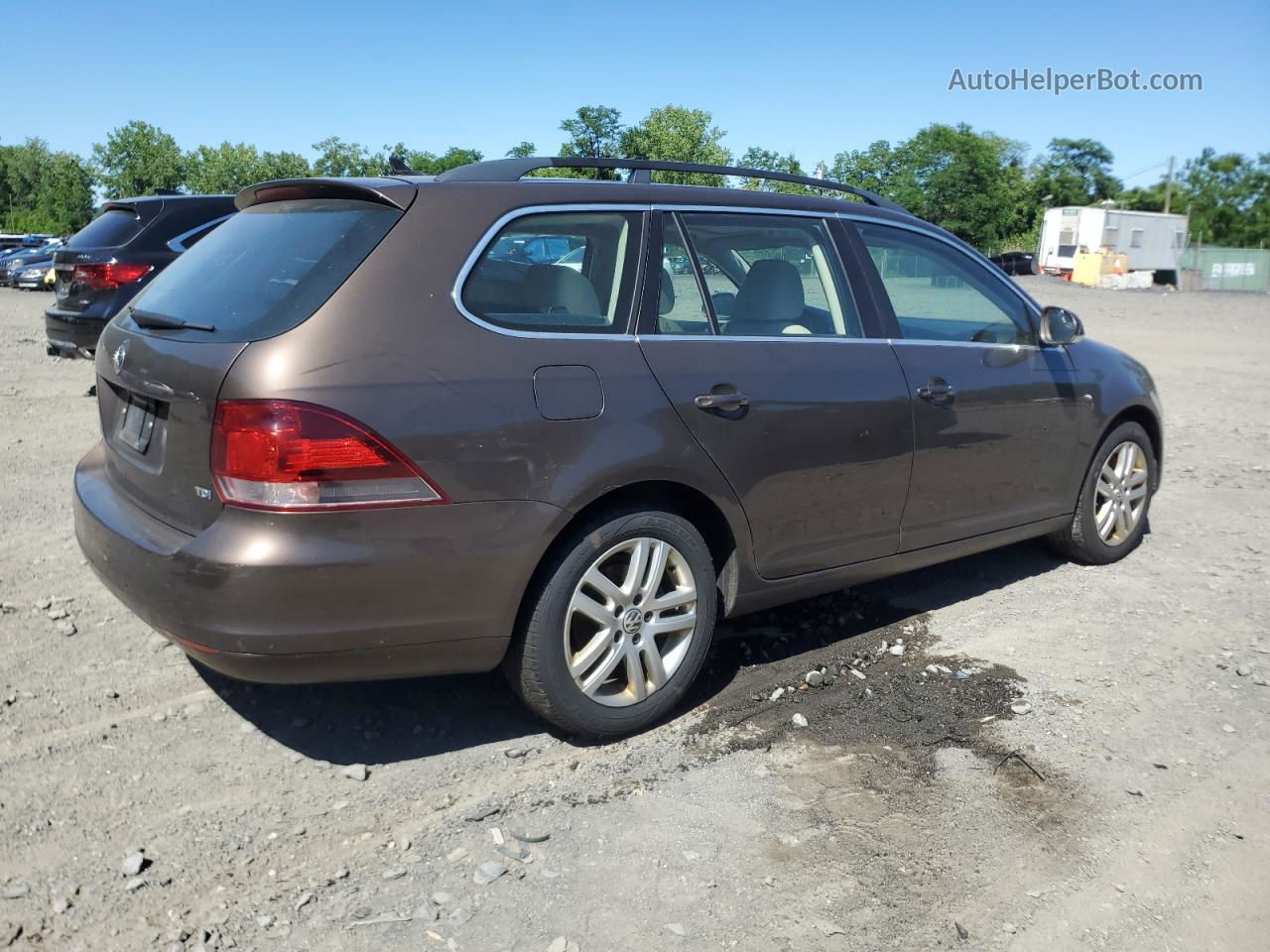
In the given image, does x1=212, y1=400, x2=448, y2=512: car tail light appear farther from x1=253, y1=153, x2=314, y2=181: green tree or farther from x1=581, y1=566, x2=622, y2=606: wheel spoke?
x1=253, y1=153, x2=314, y2=181: green tree

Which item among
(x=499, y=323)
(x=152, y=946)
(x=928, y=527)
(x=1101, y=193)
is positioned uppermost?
(x=1101, y=193)

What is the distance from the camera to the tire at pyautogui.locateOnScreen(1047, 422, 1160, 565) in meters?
5.61

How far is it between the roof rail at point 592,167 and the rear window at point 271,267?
37 centimetres

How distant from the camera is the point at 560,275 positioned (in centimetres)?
367

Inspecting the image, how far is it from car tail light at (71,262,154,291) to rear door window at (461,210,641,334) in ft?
22.2

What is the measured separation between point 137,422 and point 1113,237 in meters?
55.3

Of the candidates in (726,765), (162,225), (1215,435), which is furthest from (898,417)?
(162,225)

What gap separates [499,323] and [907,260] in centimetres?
223

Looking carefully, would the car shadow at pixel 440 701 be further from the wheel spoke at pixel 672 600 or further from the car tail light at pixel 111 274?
the car tail light at pixel 111 274

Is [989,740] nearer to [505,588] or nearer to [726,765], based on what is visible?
[726,765]

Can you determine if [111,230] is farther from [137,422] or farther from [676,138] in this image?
[676,138]

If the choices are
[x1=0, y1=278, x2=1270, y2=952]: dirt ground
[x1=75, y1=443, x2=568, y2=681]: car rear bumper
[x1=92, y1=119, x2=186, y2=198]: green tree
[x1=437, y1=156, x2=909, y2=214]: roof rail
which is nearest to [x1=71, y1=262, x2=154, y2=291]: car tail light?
[x1=0, y1=278, x2=1270, y2=952]: dirt ground

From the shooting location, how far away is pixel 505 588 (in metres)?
3.35

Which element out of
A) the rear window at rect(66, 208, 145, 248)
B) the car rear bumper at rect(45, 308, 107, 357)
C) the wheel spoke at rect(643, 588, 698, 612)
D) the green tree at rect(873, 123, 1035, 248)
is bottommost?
the wheel spoke at rect(643, 588, 698, 612)
